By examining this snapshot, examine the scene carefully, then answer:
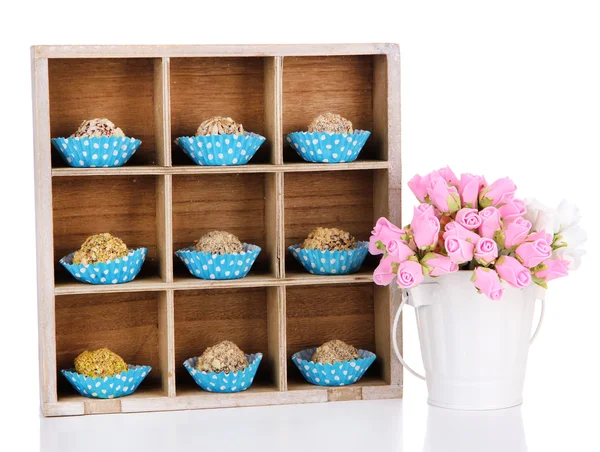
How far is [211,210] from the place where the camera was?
2930mm


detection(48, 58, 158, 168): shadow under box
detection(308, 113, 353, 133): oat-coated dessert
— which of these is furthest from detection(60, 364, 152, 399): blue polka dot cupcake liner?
detection(308, 113, 353, 133): oat-coated dessert

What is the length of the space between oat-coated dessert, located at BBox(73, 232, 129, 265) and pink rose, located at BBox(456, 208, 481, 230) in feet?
2.54

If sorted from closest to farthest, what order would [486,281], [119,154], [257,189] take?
[486,281], [119,154], [257,189]

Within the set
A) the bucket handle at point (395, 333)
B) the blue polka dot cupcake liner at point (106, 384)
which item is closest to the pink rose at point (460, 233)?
the bucket handle at point (395, 333)

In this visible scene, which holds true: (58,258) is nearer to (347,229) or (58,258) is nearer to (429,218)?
(347,229)

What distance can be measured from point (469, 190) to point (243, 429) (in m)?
0.72

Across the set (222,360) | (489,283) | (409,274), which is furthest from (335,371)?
(489,283)

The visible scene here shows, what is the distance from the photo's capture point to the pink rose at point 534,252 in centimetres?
258

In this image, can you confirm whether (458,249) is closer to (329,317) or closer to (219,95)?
(329,317)

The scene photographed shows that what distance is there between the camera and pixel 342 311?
3.00 metres

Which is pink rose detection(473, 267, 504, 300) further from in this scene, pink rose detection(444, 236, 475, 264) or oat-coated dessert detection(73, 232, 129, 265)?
oat-coated dessert detection(73, 232, 129, 265)

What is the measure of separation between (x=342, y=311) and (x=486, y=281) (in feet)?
1.78

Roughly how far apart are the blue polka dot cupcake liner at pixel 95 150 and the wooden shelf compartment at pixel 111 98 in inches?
2.3

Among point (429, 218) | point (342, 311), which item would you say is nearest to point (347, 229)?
point (342, 311)
